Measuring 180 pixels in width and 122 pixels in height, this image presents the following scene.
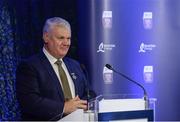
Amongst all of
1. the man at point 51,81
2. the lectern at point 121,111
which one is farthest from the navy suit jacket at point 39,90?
the lectern at point 121,111

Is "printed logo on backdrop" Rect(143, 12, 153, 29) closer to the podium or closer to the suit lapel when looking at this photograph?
the suit lapel

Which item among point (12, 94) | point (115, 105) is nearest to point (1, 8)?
point (12, 94)

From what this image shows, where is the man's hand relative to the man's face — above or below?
below

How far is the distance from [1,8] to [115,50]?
1416 millimetres

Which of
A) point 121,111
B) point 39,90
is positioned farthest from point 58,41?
point 121,111

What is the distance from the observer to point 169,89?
13.5 feet

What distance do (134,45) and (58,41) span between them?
1013 mm

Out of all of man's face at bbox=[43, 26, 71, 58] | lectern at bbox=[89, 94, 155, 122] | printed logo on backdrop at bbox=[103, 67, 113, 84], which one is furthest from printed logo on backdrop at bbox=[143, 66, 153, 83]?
lectern at bbox=[89, 94, 155, 122]

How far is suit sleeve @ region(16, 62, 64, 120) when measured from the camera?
9.80ft

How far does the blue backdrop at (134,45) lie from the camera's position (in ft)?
13.3

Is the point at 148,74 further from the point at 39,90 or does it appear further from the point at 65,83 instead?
the point at 39,90

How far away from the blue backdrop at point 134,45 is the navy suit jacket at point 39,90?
0.73 metres

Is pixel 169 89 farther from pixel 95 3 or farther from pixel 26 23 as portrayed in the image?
pixel 26 23

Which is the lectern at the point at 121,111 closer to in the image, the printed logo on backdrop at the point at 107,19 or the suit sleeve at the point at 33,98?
the suit sleeve at the point at 33,98
